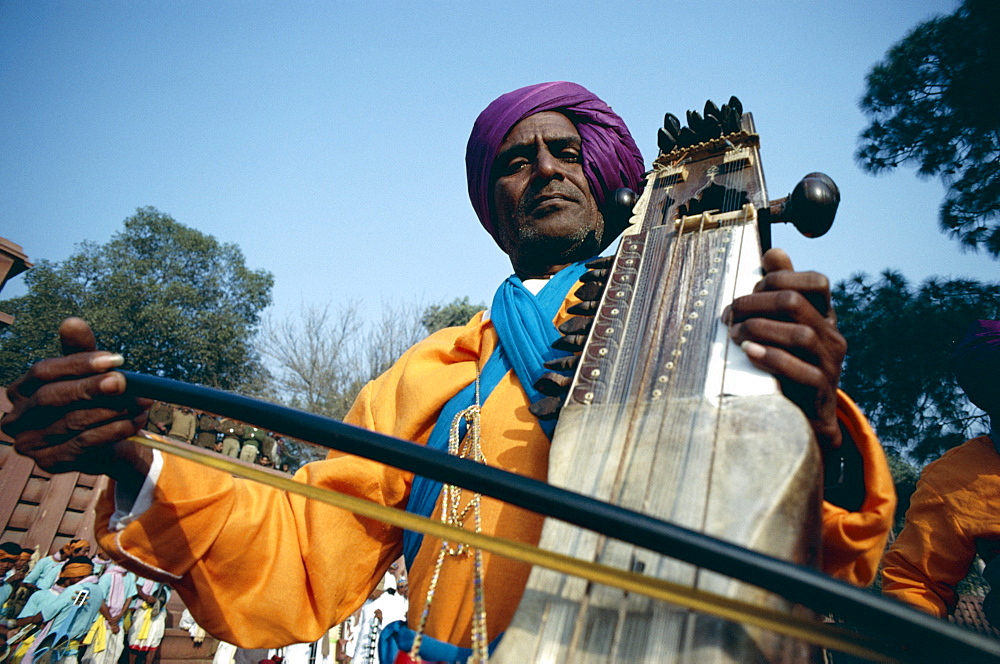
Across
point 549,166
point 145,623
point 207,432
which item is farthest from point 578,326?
point 207,432

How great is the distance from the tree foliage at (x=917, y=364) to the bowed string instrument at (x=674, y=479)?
22.0 feet

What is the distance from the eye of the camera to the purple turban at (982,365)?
2.39 metres

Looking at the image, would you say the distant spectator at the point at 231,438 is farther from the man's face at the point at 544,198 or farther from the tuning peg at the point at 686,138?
the tuning peg at the point at 686,138

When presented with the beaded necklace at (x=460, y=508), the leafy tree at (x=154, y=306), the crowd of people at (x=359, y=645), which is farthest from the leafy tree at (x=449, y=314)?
the beaded necklace at (x=460, y=508)

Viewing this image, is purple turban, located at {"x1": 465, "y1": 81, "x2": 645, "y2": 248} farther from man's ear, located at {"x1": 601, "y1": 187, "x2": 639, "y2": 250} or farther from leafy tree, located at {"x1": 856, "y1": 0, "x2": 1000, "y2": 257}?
leafy tree, located at {"x1": 856, "y1": 0, "x2": 1000, "y2": 257}

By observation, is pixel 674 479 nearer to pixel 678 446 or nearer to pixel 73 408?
pixel 678 446

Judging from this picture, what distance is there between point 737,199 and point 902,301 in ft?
26.7

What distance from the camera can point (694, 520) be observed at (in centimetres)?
84

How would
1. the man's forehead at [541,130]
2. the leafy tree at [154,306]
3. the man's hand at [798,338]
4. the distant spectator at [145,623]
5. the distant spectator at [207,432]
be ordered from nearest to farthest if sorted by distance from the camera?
the man's hand at [798,338]
the man's forehead at [541,130]
the distant spectator at [145,623]
the distant spectator at [207,432]
the leafy tree at [154,306]

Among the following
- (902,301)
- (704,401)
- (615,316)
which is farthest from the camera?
(902,301)

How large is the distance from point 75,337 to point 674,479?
1.26 m

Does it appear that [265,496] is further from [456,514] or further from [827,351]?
[827,351]

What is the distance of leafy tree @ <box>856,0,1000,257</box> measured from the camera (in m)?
6.93

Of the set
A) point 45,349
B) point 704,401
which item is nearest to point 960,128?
point 704,401
